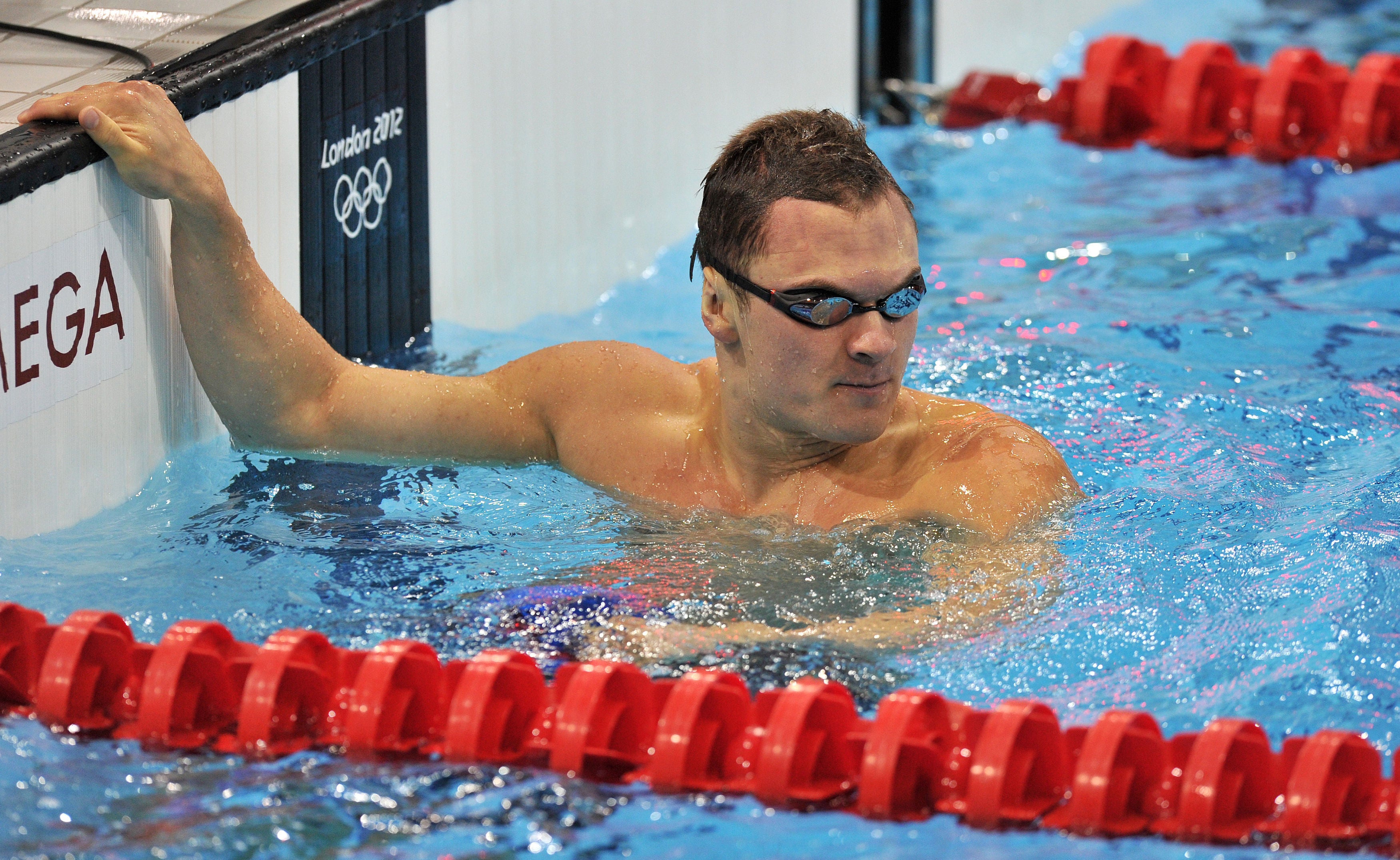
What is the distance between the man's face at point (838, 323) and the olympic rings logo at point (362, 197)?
1.26 meters

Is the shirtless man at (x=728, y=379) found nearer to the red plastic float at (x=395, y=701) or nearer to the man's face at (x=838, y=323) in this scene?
the man's face at (x=838, y=323)

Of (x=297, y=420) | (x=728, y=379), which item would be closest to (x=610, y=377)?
(x=728, y=379)

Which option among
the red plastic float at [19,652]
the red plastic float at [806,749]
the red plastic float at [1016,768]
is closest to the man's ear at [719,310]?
the red plastic float at [806,749]

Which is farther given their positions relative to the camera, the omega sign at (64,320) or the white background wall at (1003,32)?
the white background wall at (1003,32)

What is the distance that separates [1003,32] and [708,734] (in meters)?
5.29

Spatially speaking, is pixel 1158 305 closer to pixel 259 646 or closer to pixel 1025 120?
pixel 1025 120

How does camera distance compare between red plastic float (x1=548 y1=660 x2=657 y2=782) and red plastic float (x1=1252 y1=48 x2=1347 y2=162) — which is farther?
red plastic float (x1=1252 y1=48 x2=1347 y2=162)

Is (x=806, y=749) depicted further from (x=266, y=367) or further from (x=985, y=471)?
(x=266, y=367)

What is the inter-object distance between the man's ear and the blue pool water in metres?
0.32

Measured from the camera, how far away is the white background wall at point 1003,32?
20.6 feet

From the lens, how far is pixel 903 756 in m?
1.89

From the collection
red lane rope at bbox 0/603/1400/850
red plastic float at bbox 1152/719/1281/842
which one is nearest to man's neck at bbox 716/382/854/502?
red lane rope at bbox 0/603/1400/850

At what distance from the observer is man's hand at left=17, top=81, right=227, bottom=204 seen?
103 inches

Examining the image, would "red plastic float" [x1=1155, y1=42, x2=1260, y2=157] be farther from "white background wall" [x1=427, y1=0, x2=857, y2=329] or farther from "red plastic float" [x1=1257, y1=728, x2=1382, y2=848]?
"red plastic float" [x1=1257, y1=728, x2=1382, y2=848]
